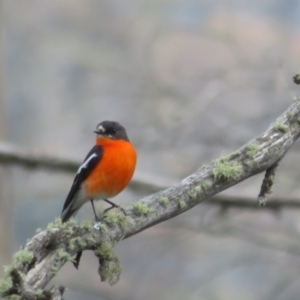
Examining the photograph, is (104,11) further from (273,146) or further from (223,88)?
(273,146)

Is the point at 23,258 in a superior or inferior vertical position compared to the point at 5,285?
superior

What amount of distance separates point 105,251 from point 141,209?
0.35 m

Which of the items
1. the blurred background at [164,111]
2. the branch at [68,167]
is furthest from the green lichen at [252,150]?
the blurred background at [164,111]

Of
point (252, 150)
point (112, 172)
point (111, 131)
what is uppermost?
point (111, 131)

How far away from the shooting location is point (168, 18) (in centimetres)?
1009

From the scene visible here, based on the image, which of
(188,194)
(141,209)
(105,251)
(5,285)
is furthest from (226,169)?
(5,285)

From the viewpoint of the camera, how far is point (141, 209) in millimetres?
3482

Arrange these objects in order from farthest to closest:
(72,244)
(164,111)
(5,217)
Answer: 1. (5,217)
2. (164,111)
3. (72,244)

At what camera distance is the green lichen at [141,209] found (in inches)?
136

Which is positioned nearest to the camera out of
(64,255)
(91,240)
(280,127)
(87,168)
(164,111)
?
(64,255)

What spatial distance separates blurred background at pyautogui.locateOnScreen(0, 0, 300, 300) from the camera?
720cm

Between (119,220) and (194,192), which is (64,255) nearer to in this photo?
(119,220)

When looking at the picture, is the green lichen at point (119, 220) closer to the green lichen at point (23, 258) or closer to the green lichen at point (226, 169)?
the green lichen at point (226, 169)

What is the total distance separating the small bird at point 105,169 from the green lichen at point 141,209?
0.98 m
